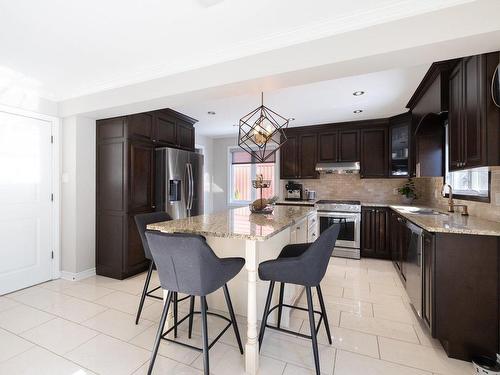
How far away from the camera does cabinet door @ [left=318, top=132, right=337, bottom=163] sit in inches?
193

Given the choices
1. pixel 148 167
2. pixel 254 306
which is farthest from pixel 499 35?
pixel 148 167

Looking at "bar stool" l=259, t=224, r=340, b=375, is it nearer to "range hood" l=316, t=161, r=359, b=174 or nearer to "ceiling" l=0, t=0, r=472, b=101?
"ceiling" l=0, t=0, r=472, b=101

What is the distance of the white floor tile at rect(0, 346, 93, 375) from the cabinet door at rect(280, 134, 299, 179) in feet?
14.2

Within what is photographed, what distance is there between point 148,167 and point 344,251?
11.6 feet

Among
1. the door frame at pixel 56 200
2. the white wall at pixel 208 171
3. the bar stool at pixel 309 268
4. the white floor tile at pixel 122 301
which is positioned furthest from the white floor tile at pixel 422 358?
the white wall at pixel 208 171

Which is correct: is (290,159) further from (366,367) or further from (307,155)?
(366,367)

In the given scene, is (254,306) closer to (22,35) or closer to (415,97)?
(22,35)

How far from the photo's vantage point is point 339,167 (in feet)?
15.6

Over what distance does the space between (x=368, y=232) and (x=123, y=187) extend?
154 inches

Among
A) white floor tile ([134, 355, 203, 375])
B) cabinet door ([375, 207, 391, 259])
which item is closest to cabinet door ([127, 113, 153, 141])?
white floor tile ([134, 355, 203, 375])

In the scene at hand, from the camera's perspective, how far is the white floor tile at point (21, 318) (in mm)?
2262

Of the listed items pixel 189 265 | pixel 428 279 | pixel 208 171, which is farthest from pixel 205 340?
pixel 208 171

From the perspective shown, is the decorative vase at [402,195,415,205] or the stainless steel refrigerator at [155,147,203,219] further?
the decorative vase at [402,195,415,205]

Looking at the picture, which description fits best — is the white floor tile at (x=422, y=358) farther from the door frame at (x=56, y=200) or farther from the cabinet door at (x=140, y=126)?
the door frame at (x=56, y=200)
